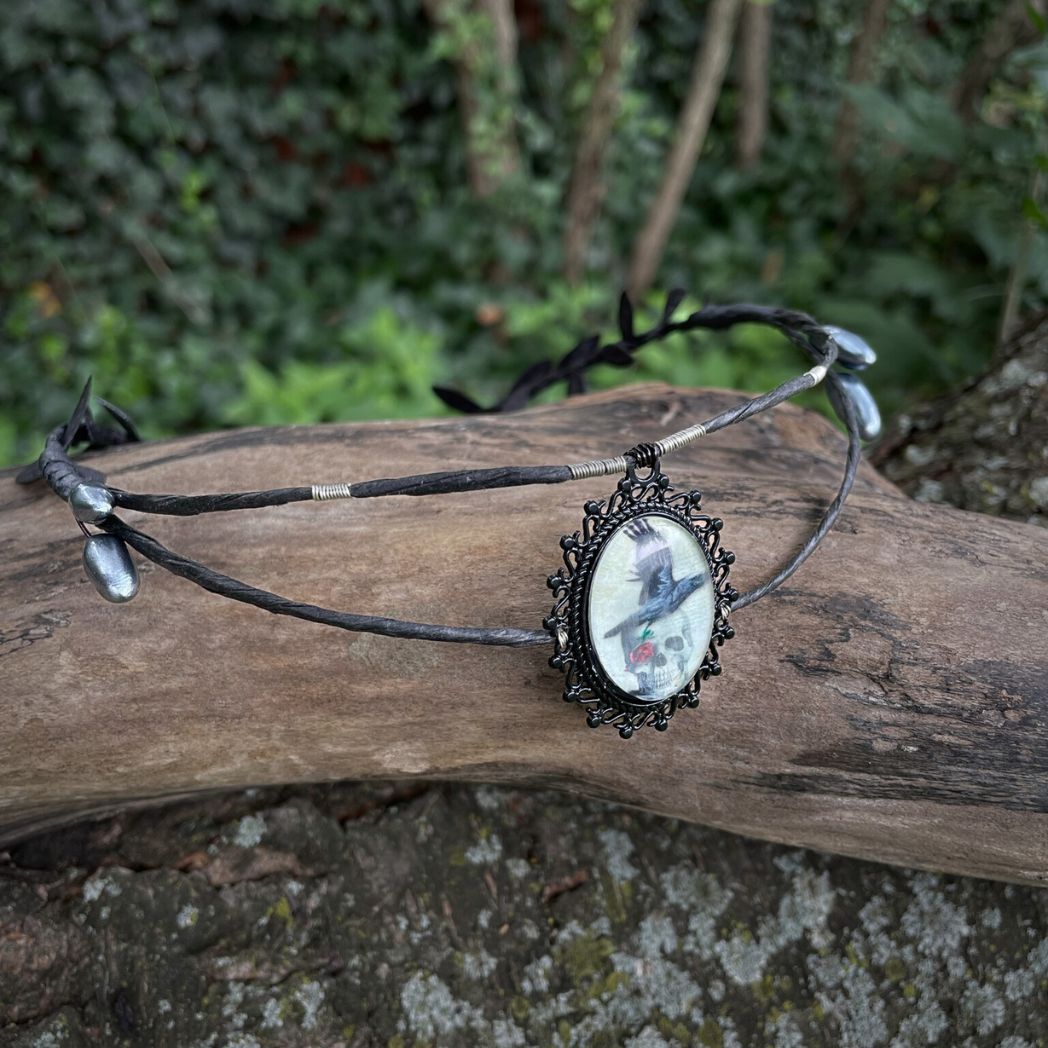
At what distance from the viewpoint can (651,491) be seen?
1.23 metres

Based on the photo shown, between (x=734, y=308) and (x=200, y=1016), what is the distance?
4.52ft

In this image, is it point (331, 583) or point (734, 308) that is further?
point (734, 308)

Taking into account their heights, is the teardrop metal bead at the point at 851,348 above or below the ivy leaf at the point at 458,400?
above

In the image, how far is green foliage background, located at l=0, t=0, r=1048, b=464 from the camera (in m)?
3.12

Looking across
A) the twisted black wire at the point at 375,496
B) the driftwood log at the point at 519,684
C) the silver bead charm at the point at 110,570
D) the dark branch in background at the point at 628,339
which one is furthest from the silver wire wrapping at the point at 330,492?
the dark branch in background at the point at 628,339

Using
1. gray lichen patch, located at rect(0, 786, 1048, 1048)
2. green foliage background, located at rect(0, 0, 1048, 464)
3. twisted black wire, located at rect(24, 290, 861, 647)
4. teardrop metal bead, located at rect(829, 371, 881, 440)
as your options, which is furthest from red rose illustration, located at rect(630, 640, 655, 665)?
green foliage background, located at rect(0, 0, 1048, 464)

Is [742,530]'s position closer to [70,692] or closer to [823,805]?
[823,805]

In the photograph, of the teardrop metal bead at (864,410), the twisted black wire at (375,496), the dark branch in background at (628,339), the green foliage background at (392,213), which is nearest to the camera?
the twisted black wire at (375,496)

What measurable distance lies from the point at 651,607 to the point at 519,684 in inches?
8.0

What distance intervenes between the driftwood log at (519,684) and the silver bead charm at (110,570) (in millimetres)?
80

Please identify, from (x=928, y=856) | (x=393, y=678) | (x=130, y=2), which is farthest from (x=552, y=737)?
(x=130, y=2)

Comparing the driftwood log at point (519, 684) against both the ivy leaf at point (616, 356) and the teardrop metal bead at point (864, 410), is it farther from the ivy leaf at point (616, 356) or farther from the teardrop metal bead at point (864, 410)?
the ivy leaf at point (616, 356)

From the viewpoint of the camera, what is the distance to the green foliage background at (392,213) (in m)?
3.12

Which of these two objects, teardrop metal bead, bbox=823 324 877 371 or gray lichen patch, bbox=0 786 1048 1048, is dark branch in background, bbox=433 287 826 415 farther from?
gray lichen patch, bbox=0 786 1048 1048
